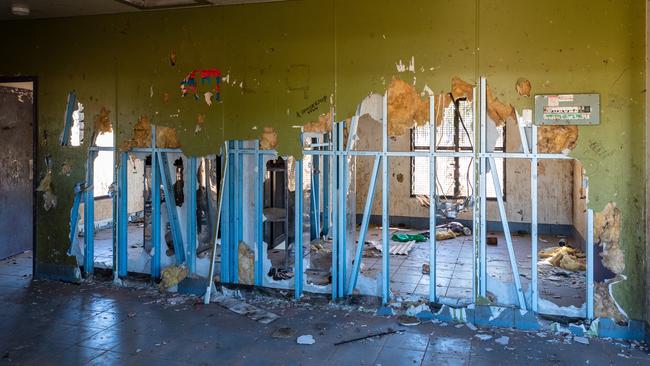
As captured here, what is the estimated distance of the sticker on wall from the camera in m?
5.14

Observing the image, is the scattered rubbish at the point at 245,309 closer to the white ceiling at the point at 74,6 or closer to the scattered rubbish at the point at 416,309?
the scattered rubbish at the point at 416,309

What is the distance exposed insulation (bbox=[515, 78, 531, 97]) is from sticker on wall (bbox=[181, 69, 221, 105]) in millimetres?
2704

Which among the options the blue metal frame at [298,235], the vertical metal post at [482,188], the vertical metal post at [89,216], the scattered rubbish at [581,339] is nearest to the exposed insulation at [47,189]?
the vertical metal post at [89,216]

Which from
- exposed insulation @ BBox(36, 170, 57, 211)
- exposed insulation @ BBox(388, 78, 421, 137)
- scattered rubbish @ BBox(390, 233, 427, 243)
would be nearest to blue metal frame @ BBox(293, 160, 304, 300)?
exposed insulation @ BBox(388, 78, 421, 137)

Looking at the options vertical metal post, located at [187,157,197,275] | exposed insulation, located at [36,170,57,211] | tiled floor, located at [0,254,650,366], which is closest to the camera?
tiled floor, located at [0,254,650,366]

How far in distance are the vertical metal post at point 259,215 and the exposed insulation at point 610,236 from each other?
2847 mm

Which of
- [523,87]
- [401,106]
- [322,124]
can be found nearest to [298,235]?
[322,124]

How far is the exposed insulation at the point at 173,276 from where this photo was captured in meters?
5.33

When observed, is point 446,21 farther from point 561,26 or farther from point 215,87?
point 215,87

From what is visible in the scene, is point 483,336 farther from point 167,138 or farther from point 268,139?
point 167,138

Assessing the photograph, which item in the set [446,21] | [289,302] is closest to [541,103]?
[446,21]

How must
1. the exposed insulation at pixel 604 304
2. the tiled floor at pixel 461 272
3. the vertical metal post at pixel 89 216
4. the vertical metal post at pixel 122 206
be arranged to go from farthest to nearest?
the vertical metal post at pixel 89 216 → the vertical metal post at pixel 122 206 → the tiled floor at pixel 461 272 → the exposed insulation at pixel 604 304

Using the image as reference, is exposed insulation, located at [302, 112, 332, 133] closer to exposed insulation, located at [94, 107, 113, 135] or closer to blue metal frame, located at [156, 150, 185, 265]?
blue metal frame, located at [156, 150, 185, 265]

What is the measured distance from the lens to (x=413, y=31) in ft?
14.8
